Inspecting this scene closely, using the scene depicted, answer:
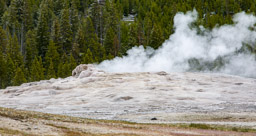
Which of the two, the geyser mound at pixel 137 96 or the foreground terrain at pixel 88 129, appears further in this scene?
the geyser mound at pixel 137 96

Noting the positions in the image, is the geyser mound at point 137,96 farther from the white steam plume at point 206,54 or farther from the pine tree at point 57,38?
the pine tree at point 57,38

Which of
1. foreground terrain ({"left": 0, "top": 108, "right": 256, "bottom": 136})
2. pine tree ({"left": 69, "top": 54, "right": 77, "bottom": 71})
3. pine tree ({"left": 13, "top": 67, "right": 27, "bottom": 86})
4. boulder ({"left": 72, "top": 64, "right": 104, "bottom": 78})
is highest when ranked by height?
foreground terrain ({"left": 0, "top": 108, "right": 256, "bottom": 136})

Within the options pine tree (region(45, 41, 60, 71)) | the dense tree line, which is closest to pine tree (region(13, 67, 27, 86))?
the dense tree line

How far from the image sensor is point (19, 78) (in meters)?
90.5

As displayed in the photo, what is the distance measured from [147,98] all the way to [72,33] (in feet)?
246

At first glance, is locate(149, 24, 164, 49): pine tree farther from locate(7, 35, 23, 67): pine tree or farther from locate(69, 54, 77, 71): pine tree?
locate(7, 35, 23, 67): pine tree

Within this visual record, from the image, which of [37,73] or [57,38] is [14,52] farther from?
[37,73]

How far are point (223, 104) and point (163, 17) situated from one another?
88850 mm

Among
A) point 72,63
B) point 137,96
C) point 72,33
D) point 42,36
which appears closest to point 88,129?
point 137,96

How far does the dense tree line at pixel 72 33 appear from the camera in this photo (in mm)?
99375

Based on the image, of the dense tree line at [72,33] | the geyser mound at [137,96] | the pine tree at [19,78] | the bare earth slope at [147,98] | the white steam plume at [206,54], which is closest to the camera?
the bare earth slope at [147,98]

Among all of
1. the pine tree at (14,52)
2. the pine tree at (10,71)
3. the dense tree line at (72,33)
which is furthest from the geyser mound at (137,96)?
the pine tree at (14,52)

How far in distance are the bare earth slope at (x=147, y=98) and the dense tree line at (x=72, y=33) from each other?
117ft

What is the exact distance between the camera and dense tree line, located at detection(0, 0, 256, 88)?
326 feet
